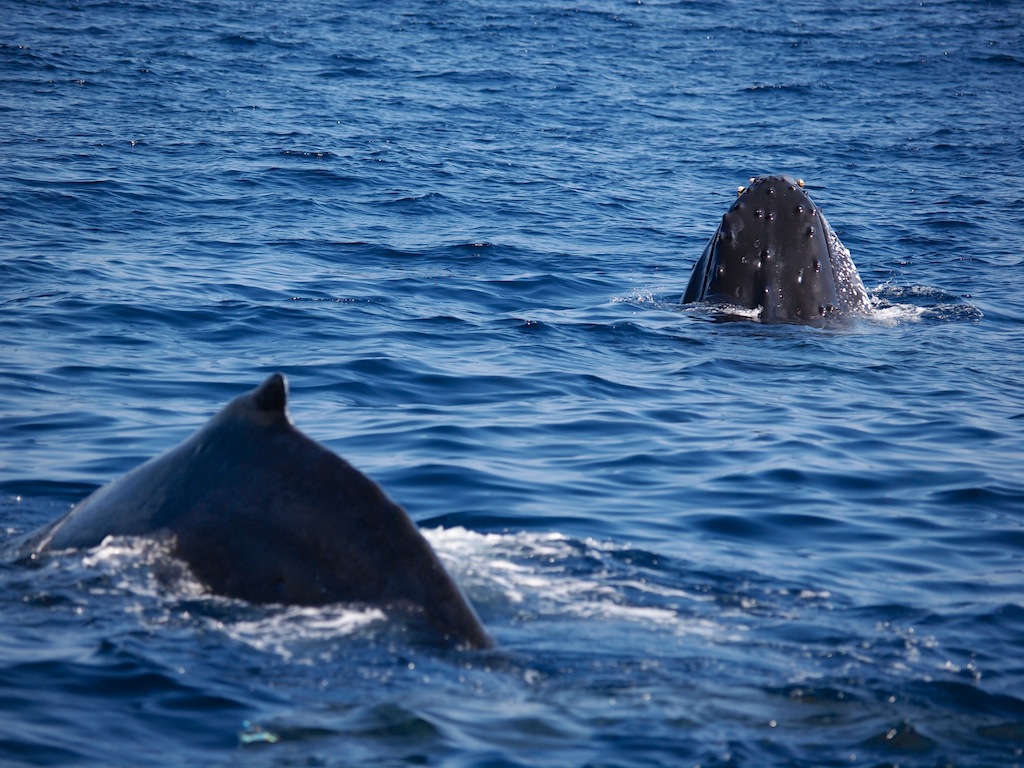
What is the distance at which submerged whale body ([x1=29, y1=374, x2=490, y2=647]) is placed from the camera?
18.1 feet

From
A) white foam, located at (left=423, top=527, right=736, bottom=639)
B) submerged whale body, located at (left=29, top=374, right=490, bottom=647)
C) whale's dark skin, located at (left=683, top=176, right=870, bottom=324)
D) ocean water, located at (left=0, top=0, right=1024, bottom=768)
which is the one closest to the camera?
submerged whale body, located at (left=29, top=374, right=490, bottom=647)

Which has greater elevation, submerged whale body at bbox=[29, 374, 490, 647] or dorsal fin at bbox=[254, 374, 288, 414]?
dorsal fin at bbox=[254, 374, 288, 414]

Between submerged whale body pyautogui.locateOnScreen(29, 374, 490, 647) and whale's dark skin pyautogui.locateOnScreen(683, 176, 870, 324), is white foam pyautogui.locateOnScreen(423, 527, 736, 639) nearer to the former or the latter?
submerged whale body pyautogui.locateOnScreen(29, 374, 490, 647)

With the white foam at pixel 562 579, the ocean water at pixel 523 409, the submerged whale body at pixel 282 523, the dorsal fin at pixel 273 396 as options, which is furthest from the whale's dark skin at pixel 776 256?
the dorsal fin at pixel 273 396

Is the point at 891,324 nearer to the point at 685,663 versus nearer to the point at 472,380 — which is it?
the point at 472,380

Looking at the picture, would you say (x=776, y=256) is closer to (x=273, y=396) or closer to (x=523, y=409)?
(x=523, y=409)

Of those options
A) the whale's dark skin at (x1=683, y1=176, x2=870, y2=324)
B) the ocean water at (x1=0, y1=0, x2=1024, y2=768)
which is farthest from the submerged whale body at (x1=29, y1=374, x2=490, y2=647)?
the whale's dark skin at (x1=683, y1=176, x2=870, y2=324)

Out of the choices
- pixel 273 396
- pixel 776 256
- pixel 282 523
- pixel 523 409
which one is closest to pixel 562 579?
pixel 282 523

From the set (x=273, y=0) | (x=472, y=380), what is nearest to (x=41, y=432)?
(x=472, y=380)

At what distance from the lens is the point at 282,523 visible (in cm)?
562

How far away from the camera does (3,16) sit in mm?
36625

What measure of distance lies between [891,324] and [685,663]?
31.7ft

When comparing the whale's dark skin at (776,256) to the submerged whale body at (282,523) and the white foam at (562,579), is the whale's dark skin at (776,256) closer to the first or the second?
the white foam at (562,579)

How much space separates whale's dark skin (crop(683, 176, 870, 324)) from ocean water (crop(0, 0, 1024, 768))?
52 centimetres
